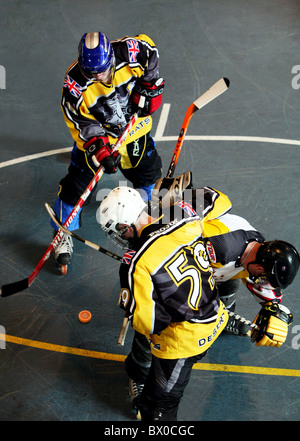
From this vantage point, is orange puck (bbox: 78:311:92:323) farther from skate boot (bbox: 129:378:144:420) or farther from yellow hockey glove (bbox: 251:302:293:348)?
yellow hockey glove (bbox: 251:302:293:348)

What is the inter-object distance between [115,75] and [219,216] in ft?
5.57

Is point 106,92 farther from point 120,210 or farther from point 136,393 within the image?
point 136,393

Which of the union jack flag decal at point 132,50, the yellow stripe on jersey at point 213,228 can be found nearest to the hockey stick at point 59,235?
the union jack flag decal at point 132,50

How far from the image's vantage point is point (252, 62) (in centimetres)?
730

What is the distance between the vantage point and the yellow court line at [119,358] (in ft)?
14.0

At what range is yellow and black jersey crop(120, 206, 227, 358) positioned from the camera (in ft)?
10.5

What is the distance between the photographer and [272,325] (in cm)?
363

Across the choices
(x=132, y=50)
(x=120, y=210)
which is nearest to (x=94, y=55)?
(x=132, y=50)

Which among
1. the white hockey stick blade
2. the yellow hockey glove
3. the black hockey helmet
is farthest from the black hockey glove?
the yellow hockey glove

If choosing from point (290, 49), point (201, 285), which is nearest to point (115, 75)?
point (201, 285)

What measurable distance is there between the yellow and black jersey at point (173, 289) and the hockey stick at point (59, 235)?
128 cm

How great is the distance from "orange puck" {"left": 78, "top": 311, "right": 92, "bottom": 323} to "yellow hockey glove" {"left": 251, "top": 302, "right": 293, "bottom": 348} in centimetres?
158

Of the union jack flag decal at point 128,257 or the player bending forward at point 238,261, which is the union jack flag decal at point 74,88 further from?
the union jack flag decal at point 128,257

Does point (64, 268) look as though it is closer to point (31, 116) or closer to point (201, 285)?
point (201, 285)
